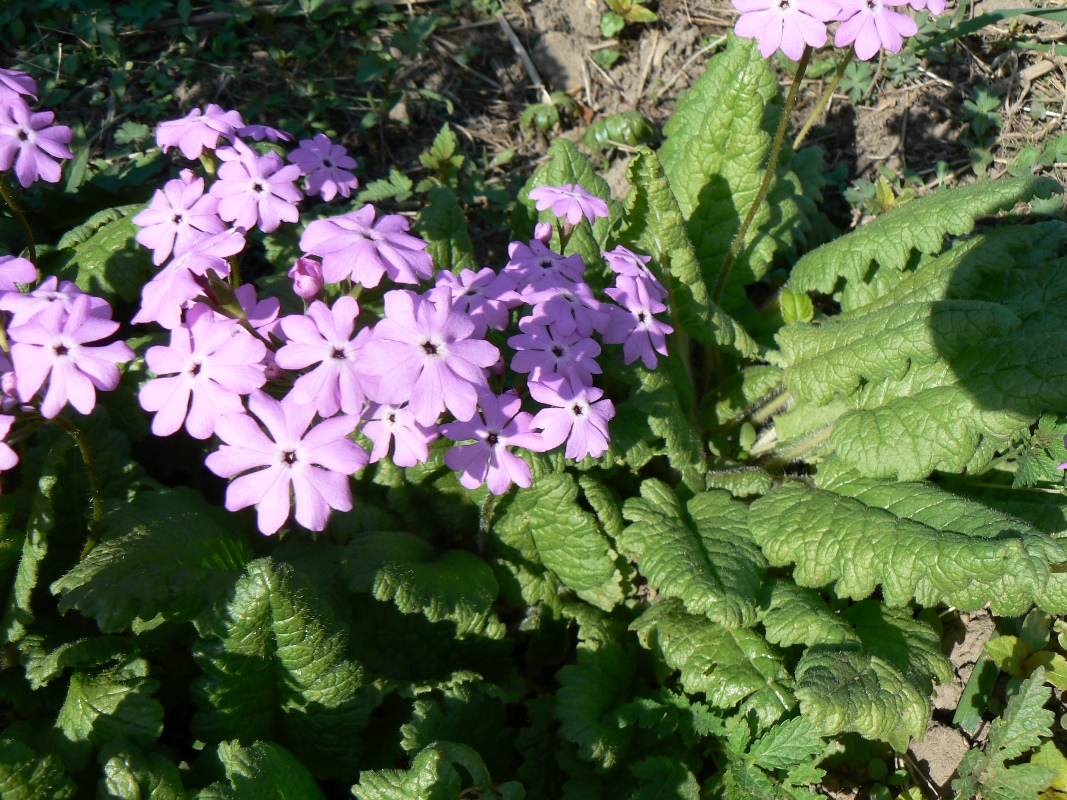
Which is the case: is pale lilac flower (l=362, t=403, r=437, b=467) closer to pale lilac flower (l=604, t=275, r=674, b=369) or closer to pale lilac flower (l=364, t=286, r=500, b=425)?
pale lilac flower (l=364, t=286, r=500, b=425)

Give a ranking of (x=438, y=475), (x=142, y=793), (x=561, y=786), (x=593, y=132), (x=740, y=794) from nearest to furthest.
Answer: (x=142, y=793), (x=740, y=794), (x=561, y=786), (x=438, y=475), (x=593, y=132)

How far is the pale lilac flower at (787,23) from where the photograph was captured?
11.0 ft

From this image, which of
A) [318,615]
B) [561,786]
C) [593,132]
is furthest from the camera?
[593,132]

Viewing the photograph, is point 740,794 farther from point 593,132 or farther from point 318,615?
point 593,132

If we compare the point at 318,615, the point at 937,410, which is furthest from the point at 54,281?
the point at 937,410

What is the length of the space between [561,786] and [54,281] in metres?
2.92

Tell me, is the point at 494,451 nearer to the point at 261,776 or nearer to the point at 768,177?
the point at 261,776

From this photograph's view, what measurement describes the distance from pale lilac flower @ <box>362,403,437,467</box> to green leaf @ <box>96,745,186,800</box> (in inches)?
51.6

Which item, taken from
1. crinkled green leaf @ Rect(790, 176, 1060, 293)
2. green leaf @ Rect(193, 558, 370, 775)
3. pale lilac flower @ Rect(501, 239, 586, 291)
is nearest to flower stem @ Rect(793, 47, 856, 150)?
crinkled green leaf @ Rect(790, 176, 1060, 293)

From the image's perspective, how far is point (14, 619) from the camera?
130 inches

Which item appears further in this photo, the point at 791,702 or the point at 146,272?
the point at 146,272

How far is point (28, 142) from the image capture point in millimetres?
3658

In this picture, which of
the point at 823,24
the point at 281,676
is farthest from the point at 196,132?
the point at 823,24

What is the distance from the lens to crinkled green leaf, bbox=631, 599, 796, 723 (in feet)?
11.2
